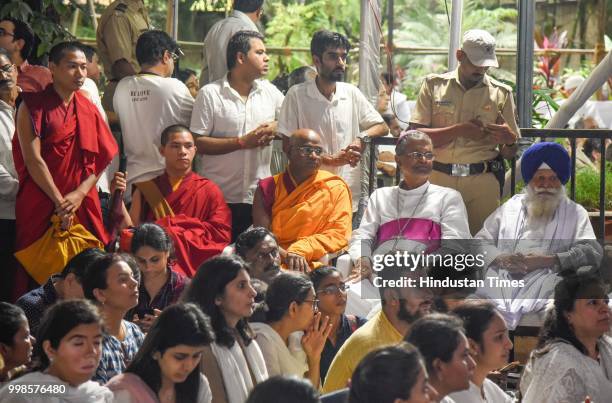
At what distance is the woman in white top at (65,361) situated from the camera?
4922 mm

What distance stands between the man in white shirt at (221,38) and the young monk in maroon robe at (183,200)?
95 cm

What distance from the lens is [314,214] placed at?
26.1 ft

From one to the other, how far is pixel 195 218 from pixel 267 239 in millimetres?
706

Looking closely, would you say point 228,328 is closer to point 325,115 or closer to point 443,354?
point 443,354

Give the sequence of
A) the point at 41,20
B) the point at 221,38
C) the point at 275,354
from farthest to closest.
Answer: the point at 41,20, the point at 221,38, the point at 275,354

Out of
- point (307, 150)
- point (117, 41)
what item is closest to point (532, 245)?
point (307, 150)

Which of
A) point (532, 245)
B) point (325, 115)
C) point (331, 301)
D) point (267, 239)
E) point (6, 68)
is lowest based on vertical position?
point (331, 301)

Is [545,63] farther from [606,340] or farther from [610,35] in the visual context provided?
[606,340]

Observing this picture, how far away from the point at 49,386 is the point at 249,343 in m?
1.07

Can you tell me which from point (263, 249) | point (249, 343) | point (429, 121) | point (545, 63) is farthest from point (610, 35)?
point (249, 343)

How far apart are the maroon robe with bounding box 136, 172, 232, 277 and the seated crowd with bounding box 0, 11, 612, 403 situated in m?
0.01

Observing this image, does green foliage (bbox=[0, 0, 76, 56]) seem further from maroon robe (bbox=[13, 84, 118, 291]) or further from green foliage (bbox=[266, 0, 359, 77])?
green foliage (bbox=[266, 0, 359, 77])

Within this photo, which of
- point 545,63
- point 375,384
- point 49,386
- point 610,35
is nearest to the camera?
point 375,384

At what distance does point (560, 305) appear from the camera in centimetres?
643
